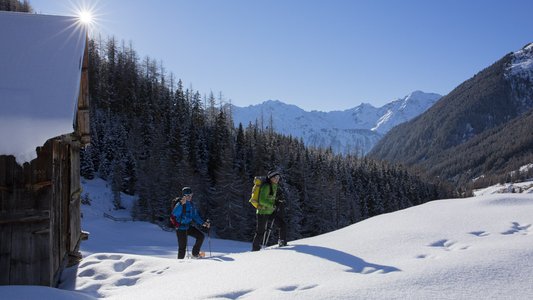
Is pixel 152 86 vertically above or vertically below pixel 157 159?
above

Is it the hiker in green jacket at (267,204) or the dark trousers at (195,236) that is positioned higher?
the hiker in green jacket at (267,204)

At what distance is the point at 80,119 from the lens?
1194 cm

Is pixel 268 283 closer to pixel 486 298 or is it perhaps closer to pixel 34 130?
pixel 486 298

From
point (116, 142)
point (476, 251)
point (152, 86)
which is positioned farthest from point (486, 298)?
point (152, 86)

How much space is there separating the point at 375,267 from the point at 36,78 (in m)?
6.80

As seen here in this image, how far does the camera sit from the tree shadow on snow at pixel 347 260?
19.2 ft

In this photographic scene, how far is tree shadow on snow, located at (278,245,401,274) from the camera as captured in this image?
586 centimetres

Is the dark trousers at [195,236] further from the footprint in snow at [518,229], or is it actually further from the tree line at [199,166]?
the tree line at [199,166]

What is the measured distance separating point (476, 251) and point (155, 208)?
47.0m

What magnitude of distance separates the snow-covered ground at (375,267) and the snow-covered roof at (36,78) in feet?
8.43

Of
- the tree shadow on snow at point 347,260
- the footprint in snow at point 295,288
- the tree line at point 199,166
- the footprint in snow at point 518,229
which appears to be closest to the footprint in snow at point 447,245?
the footprint in snow at point 518,229

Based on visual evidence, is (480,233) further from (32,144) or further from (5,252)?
(5,252)

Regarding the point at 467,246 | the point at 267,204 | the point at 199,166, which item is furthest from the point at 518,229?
the point at 199,166

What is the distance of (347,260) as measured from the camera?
259 inches
